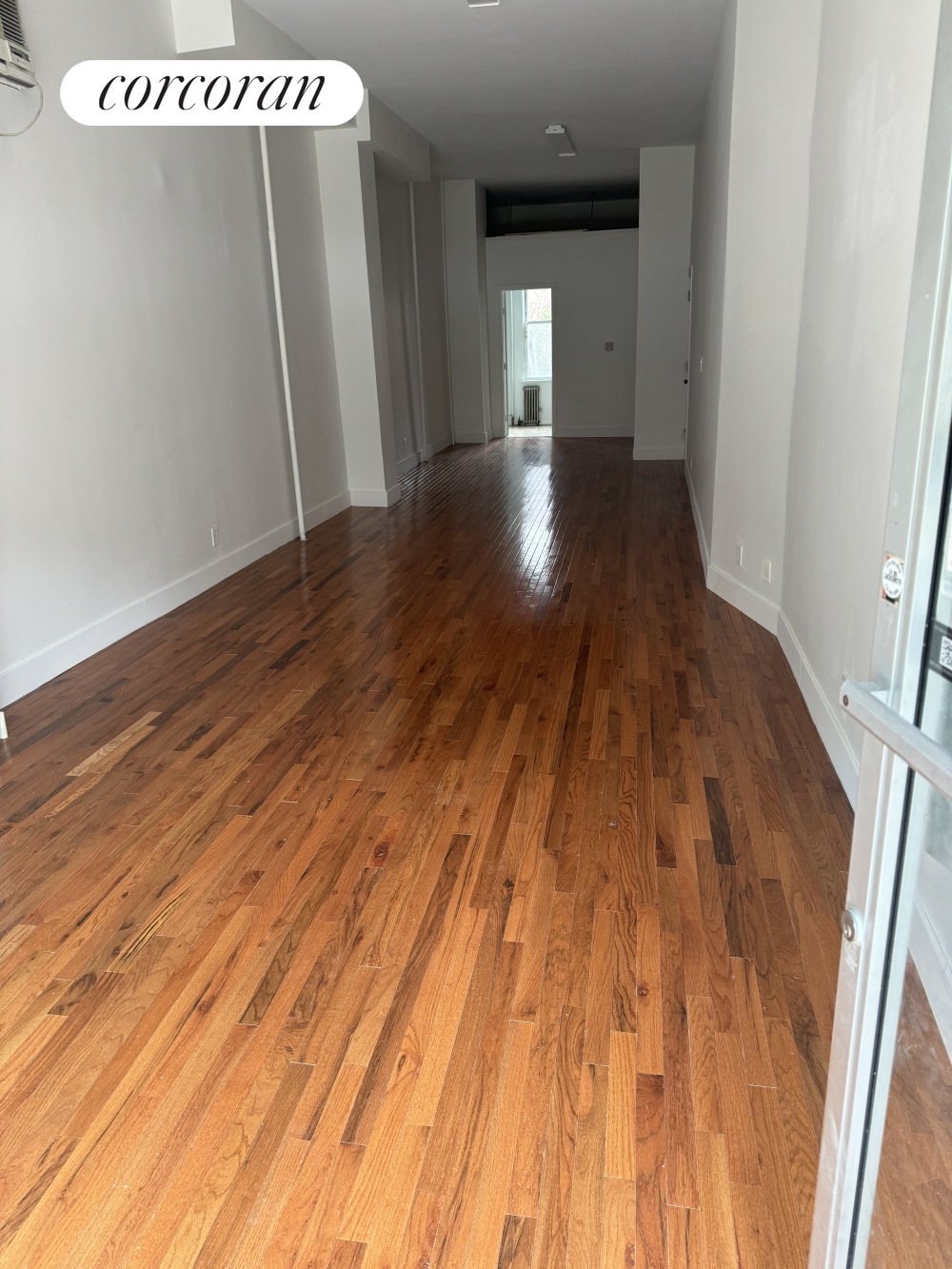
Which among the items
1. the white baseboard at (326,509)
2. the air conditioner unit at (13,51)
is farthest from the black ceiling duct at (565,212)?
the air conditioner unit at (13,51)

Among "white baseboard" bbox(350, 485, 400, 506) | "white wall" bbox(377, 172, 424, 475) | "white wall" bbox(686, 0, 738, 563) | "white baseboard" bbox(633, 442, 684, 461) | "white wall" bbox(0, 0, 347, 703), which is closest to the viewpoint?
"white wall" bbox(0, 0, 347, 703)

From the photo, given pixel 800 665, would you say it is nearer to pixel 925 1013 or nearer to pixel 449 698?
pixel 449 698

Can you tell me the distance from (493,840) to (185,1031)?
1.00 metres

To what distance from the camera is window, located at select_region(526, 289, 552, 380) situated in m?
14.8

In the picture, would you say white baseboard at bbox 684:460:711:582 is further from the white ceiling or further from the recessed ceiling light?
the recessed ceiling light

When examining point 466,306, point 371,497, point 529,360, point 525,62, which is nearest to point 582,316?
point 466,306

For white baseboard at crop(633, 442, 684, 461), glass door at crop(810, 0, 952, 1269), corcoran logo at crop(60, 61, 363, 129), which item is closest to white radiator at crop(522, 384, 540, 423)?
white baseboard at crop(633, 442, 684, 461)

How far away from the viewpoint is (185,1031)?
1.85 meters

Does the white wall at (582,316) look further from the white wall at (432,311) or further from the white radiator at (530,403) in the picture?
the white radiator at (530,403)

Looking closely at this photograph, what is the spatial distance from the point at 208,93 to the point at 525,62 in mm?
2332

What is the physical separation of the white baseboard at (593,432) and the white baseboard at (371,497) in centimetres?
505

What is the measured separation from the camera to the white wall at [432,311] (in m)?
10.3

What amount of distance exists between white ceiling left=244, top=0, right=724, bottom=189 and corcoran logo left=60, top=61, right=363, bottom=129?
1.00ft

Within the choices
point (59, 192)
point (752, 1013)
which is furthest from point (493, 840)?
point (59, 192)
